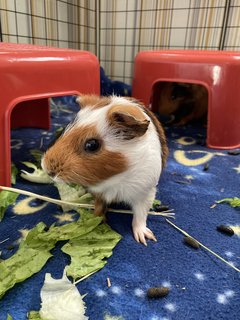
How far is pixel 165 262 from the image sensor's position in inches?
39.6

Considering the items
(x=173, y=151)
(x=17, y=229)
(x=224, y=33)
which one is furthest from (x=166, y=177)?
(x=224, y=33)

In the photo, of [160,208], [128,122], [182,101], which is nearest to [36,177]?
[160,208]

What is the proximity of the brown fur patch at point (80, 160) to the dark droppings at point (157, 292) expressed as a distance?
1.22 ft

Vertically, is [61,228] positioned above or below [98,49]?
below

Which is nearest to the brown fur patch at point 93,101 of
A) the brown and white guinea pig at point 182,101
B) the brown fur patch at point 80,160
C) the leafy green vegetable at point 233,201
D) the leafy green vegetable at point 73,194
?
the brown fur patch at point 80,160

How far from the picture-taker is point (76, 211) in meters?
1.28

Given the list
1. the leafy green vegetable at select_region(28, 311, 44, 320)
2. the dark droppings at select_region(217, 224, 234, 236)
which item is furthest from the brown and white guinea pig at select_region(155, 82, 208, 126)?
the leafy green vegetable at select_region(28, 311, 44, 320)

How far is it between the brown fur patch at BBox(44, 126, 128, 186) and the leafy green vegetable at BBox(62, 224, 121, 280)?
9.8 inches

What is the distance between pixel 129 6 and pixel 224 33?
45.8 inches

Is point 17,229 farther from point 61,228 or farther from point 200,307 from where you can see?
point 200,307


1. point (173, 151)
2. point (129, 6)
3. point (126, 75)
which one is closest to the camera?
point (173, 151)

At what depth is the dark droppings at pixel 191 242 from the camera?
108 centimetres

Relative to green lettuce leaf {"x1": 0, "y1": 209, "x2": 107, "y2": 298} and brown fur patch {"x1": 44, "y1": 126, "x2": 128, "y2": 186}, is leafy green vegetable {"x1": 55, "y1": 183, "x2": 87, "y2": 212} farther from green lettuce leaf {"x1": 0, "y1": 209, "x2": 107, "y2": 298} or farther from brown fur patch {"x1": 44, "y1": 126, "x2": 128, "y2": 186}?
brown fur patch {"x1": 44, "y1": 126, "x2": 128, "y2": 186}

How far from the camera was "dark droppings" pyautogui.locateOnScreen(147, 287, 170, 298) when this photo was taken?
34.1 inches
